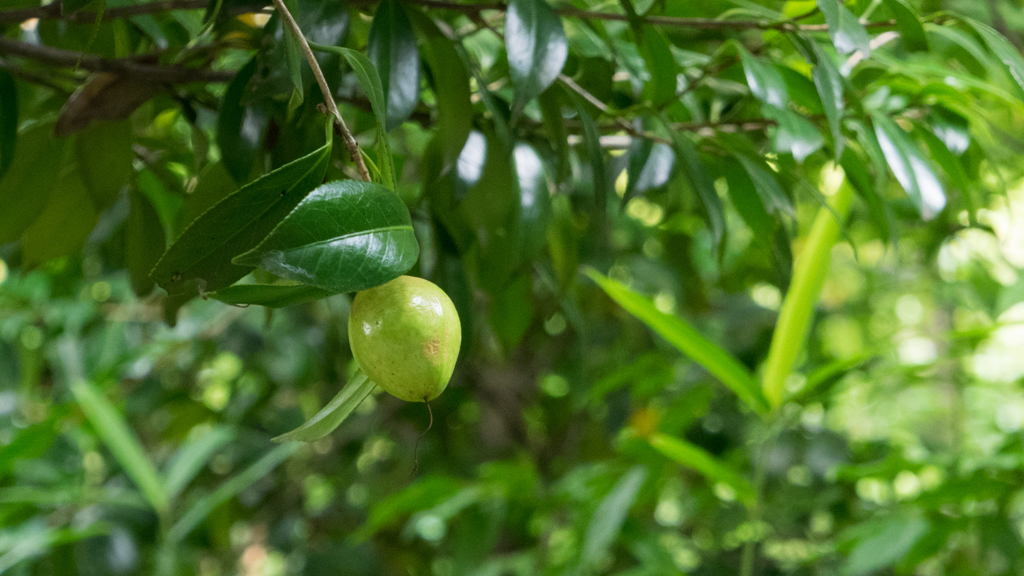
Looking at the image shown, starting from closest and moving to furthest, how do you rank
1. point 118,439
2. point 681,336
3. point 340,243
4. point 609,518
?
point 340,243 < point 681,336 < point 609,518 < point 118,439

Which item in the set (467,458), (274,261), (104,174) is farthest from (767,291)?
(274,261)

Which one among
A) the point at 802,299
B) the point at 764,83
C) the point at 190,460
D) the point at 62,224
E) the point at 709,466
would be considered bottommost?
the point at 190,460

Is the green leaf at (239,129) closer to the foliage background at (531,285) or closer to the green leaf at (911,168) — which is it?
the foliage background at (531,285)

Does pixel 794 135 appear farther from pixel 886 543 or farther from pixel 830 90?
pixel 886 543

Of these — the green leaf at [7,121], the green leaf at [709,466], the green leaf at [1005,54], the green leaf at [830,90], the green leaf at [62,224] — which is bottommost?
the green leaf at [709,466]

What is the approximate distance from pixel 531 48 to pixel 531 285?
25 centimetres

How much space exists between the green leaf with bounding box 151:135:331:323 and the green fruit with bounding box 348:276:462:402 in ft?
0.12

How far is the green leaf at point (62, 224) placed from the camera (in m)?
0.48

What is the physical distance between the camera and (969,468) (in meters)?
0.61

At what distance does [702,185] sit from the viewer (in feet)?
1.21

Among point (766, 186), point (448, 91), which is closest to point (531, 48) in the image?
point (448, 91)

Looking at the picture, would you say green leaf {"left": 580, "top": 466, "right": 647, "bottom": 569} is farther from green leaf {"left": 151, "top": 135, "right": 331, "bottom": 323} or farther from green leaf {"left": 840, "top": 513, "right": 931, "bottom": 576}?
green leaf {"left": 151, "top": 135, "right": 331, "bottom": 323}

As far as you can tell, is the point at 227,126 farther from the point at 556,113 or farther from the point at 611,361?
the point at 611,361

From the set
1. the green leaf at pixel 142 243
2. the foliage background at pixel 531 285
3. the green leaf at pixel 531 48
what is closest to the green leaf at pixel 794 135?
the foliage background at pixel 531 285
